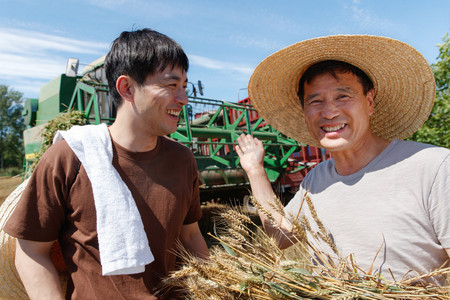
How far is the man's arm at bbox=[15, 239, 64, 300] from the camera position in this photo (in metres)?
1.28

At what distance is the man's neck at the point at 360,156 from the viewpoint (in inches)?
61.8

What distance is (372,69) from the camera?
5.53 ft

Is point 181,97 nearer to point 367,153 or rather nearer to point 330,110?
point 330,110

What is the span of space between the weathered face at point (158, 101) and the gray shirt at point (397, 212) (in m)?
0.79

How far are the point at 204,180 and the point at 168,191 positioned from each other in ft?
14.5

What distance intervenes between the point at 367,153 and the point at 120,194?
1064mm

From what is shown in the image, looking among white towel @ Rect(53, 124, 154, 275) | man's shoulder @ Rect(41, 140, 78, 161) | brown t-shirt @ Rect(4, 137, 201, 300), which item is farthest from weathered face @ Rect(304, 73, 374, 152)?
man's shoulder @ Rect(41, 140, 78, 161)

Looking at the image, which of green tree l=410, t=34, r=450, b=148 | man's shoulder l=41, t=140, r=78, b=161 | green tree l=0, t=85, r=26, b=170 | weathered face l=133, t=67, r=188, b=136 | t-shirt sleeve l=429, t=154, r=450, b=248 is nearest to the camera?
t-shirt sleeve l=429, t=154, r=450, b=248

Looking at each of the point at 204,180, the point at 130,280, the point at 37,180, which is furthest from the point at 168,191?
the point at 204,180

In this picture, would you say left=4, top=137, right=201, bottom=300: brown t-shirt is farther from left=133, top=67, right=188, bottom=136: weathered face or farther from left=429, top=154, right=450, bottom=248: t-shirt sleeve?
left=429, top=154, right=450, bottom=248: t-shirt sleeve

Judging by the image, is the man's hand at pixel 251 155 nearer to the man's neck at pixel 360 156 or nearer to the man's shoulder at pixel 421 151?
the man's neck at pixel 360 156

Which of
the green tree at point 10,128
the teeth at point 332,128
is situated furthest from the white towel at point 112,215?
the green tree at point 10,128

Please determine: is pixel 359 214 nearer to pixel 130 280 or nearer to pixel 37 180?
pixel 130 280

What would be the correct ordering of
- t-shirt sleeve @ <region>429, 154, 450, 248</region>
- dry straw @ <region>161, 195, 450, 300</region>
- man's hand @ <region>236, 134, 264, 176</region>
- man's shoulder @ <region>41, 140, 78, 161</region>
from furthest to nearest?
man's hand @ <region>236, 134, 264, 176</region>, man's shoulder @ <region>41, 140, 78, 161</region>, t-shirt sleeve @ <region>429, 154, 450, 248</region>, dry straw @ <region>161, 195, 450, 300</region>
